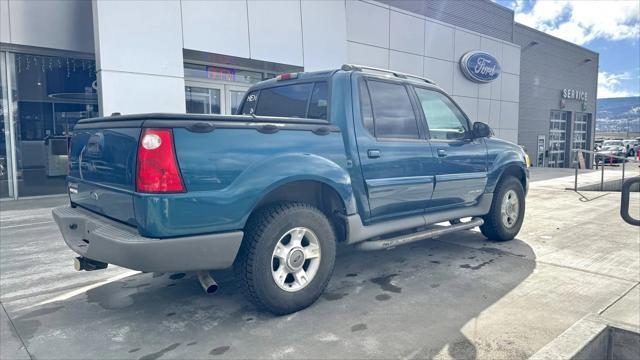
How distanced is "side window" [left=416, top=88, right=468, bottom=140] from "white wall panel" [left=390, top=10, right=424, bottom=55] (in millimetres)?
10302

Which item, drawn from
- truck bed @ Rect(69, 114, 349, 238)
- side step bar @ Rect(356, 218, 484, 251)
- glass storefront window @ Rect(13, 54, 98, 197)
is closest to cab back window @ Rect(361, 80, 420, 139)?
truck bed @ Rect(69, 114, 349, 238)

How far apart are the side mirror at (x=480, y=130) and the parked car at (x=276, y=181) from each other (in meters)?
0.02

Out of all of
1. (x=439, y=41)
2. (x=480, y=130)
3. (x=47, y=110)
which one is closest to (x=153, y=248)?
(x=480, y=130)

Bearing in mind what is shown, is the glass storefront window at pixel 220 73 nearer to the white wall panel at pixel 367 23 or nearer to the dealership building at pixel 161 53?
the dealership building at pixel 161 53

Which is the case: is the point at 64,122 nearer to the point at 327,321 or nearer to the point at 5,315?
the point at 5,315

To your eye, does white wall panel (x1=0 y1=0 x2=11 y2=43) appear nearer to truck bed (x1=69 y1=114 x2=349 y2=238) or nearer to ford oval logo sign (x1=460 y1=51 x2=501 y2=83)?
truck bed (x1=69 y1=114 x2=349 y2=238)

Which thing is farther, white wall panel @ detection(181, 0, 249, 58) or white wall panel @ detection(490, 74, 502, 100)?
white wall panel @ detection(490, 74, 502, 100)

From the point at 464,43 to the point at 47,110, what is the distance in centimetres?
1483

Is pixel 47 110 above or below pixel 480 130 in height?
above

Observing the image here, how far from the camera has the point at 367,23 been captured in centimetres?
1370

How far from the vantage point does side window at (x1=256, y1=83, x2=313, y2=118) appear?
414 centimetres

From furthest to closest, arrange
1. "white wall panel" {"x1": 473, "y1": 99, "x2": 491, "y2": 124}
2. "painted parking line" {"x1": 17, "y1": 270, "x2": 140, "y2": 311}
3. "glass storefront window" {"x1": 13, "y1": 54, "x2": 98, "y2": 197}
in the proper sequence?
1. "white wall panel" {"x1": 473, "y1": 99, "x2": 491, "y2": 124}
2. "glass storefront window" {"x1": 13, "y1": 54, "x2": 98, "y2": 197}
3. "painted parking line" {"x1": 17, "y1": 270, "x2": 140, "y2": 311}

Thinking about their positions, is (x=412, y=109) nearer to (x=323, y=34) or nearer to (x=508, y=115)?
(x=323, y=34)

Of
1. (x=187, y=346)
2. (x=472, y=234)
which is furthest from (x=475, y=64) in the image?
(x=187, y=346)
